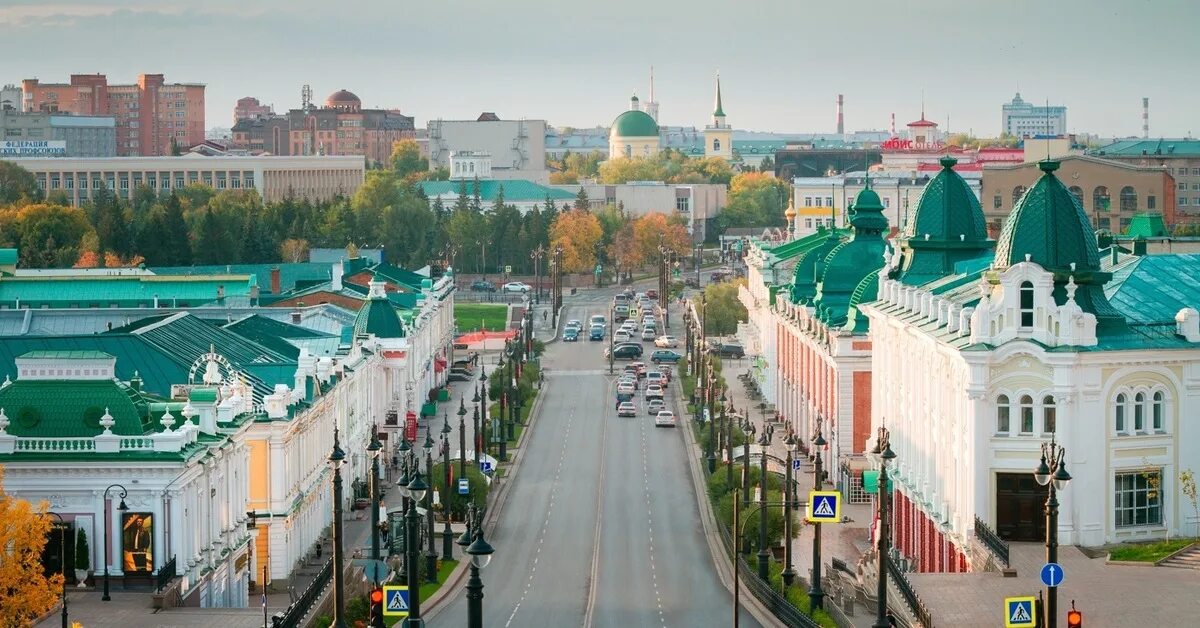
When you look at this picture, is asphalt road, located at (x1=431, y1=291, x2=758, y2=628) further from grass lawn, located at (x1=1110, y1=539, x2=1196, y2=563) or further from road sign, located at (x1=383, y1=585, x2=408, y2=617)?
road sign, located at (x1=383, y1=585, x2=408, y2=617)

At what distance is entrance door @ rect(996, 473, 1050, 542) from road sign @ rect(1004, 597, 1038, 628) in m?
15.9

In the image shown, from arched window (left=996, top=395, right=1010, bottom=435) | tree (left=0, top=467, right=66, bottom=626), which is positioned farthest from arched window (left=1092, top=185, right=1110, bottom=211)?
tree (left=0, top=467, right=66, bottom=626)

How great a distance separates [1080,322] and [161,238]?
460 ft

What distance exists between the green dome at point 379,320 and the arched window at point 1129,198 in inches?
3381

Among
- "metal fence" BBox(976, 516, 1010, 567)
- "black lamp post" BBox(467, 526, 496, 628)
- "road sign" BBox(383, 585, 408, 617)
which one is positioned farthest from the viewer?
"metal fence" BBox(976, 516, 1010, 567)

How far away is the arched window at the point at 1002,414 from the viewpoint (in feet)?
220

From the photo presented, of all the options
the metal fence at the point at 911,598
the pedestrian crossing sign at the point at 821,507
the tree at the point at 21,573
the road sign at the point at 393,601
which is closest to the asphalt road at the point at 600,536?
the pedestrian crossing sign at the point at 821,507

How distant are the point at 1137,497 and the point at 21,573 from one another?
29984 millimetres

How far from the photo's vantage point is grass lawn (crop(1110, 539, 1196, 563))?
61.9 metres

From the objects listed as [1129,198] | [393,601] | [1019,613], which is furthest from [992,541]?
[1129,198]

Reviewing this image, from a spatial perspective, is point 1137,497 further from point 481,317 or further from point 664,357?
point 481,317

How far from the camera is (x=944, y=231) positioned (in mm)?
88500

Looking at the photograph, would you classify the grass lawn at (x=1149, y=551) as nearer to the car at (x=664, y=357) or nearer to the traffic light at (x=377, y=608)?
the traffic light at (x=377, y=608)

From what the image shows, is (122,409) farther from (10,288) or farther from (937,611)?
(10,288)
